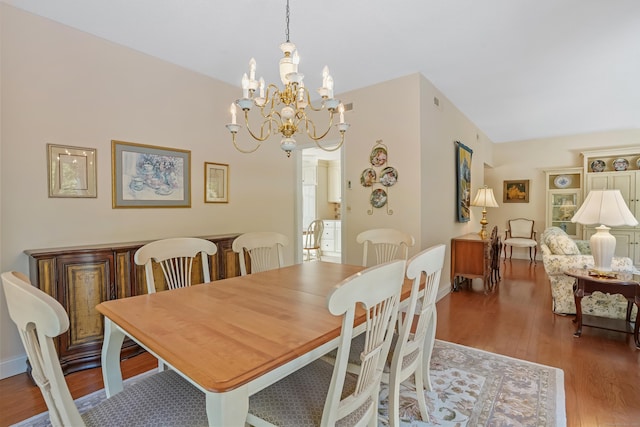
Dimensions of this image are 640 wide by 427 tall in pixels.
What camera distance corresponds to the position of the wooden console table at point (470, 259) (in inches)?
161

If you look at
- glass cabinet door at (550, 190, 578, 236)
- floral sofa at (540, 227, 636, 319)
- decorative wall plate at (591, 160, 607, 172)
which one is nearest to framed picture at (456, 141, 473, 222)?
floral sofa at (540, 227, 636, 319)

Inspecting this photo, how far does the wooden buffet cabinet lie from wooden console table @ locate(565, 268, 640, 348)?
12.8ft

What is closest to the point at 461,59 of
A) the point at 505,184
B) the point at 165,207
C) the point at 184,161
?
the point at 184,161

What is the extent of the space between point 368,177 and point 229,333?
3.12 metres

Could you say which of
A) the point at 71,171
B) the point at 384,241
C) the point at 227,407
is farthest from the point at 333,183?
the point at 227,407

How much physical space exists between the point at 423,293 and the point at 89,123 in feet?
9.66

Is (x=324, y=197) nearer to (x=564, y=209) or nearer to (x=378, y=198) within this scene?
(x=378, y=198)

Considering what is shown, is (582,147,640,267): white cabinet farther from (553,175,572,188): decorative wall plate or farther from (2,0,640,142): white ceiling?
(2,0,640,142): white ceiling

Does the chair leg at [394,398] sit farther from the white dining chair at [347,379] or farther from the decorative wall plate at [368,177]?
the decorative wall plate at [368,177]

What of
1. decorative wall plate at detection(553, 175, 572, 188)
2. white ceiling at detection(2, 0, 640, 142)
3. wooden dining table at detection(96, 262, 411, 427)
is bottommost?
wooden dining table at detection(96, 262, 411, 427)

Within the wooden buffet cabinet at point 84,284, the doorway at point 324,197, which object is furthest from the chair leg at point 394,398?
the doorway at point 324,197

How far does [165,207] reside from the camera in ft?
10.3

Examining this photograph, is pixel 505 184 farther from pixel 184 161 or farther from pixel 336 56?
pixel 184 161

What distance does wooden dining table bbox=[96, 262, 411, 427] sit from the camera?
2.88ft
